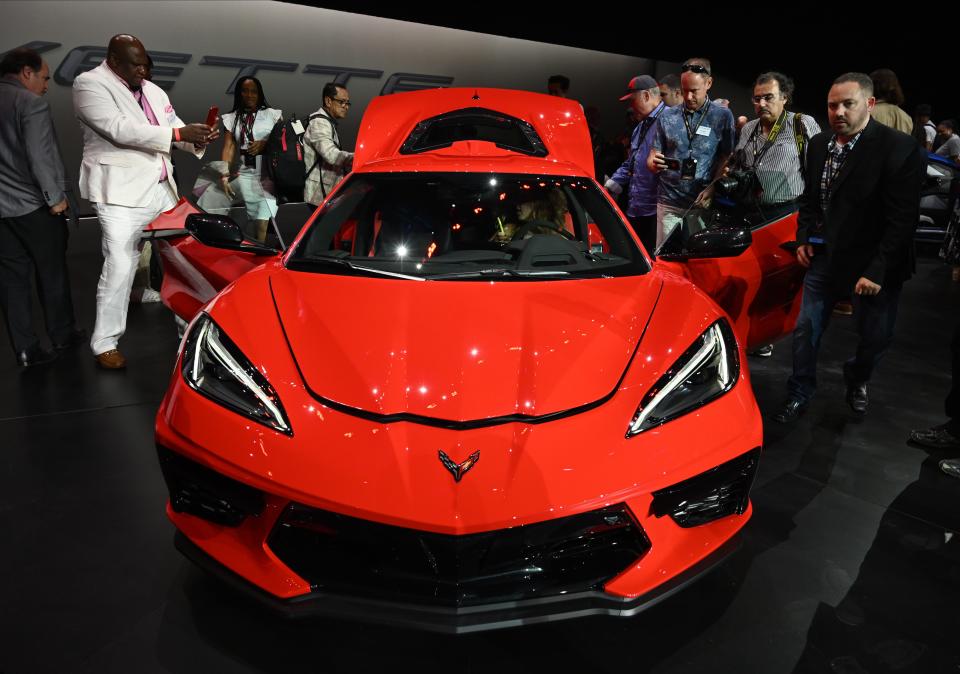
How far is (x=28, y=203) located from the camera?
386 centimetres

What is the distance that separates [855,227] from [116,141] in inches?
146

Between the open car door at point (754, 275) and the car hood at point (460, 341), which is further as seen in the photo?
the open car door at point (754, 275)

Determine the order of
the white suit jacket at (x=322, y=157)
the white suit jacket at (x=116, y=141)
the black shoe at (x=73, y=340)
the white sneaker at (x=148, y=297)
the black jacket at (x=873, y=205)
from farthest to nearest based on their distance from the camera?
the white sneaker at (x=148, y=297), the white suit jacket at (x=322, y=157), the black shoe at (x=73, y=340), the white suit jacket at (x=116, y=141), the black jacket at (x=873, y=205)

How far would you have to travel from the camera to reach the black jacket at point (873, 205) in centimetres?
288

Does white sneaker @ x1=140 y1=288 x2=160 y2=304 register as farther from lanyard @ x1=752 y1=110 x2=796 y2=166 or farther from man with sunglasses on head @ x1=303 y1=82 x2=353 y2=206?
lanyard @ x1=752 y1=110 x2=796 y2=166

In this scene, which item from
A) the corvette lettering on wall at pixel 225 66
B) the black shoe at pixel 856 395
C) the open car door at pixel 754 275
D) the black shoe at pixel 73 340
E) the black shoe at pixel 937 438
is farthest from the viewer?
the corvette lettering on wall at pixel 225 66

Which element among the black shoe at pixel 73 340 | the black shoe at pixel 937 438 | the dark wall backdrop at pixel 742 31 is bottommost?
the black shoe at pixel 73 340

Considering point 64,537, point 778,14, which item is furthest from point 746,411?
point 778,14

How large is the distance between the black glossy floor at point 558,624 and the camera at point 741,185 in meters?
1.33

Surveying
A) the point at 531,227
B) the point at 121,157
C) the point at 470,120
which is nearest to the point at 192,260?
the point at 121,157

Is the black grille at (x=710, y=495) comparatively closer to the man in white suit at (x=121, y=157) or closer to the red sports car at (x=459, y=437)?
→ the red sports car at (x=459, y=437)

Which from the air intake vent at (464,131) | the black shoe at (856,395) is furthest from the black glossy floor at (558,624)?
the air intake vent at (464,131)

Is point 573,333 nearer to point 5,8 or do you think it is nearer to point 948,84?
point 5,8

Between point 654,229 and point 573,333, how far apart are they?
3.40 m
